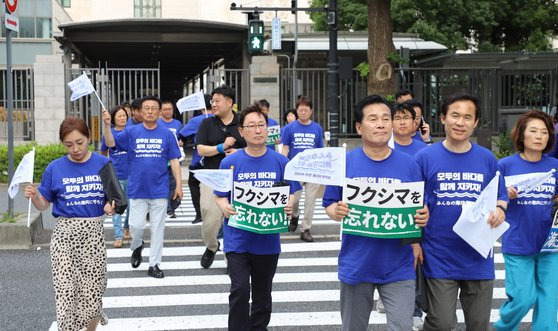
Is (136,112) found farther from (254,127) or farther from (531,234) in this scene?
(531,234)

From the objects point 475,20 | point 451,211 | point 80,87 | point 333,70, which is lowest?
point 451,211

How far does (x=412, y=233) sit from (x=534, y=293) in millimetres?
1406

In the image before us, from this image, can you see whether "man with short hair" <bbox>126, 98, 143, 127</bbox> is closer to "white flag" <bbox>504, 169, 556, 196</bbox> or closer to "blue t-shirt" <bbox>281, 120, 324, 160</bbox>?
"blue t-shirt" <bbox>281, 120, 324, 160</bbox>

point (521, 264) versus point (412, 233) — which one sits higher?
point (412, 233)

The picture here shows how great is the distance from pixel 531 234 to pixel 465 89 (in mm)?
16930

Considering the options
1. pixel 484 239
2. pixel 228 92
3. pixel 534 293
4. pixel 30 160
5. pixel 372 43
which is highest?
pixel 372 43

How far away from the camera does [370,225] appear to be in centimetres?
453

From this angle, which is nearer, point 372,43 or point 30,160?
point 30,160

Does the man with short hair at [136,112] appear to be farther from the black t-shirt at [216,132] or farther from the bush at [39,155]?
the bush at [39,155]

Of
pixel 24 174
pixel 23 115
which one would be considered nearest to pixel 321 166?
pixel 24 174

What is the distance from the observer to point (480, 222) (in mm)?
4602

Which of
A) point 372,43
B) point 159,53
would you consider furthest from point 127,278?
point 159,53

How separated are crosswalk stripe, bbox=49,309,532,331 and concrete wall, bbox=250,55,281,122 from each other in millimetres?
14211

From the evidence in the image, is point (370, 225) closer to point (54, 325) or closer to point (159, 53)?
point (54, 325)
